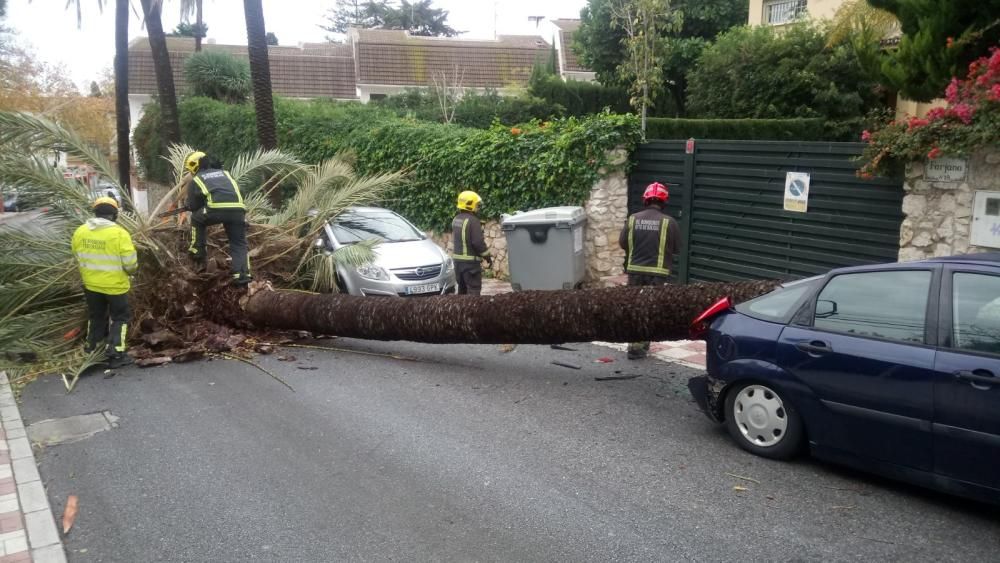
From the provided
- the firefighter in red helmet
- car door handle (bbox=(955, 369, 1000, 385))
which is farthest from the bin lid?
car door handle (bbox=(955, 369, 1000, 385))

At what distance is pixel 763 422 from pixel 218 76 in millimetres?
24286

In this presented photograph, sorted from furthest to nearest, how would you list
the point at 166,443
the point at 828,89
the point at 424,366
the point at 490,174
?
the point at 828,89, the point at 490,174, the point at 424,366, the point at 166,443

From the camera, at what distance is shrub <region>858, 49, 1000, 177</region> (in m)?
7.13

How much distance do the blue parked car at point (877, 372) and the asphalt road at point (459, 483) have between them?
0.91 ft

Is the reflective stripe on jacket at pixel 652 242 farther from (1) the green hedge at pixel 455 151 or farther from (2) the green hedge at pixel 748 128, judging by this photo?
(2) the green hedge at pixel 748 128

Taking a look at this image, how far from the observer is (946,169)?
7.81 m

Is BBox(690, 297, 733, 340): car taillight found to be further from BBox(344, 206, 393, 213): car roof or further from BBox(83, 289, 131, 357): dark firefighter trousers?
BBox(344, 206, 393, 213): car roof

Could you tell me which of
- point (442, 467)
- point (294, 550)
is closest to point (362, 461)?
point (442, 467)

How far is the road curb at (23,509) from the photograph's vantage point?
429 cm

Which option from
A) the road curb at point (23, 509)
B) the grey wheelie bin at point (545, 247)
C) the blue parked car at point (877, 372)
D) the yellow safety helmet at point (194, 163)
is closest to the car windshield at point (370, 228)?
the grey wheelie bin at point (545, 247)

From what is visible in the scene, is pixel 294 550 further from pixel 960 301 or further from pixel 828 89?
pixel 828 89

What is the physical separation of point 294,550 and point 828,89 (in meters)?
15.6

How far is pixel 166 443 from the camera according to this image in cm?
Answer: 604

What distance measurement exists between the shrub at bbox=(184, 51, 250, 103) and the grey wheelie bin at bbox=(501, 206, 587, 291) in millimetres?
17959
